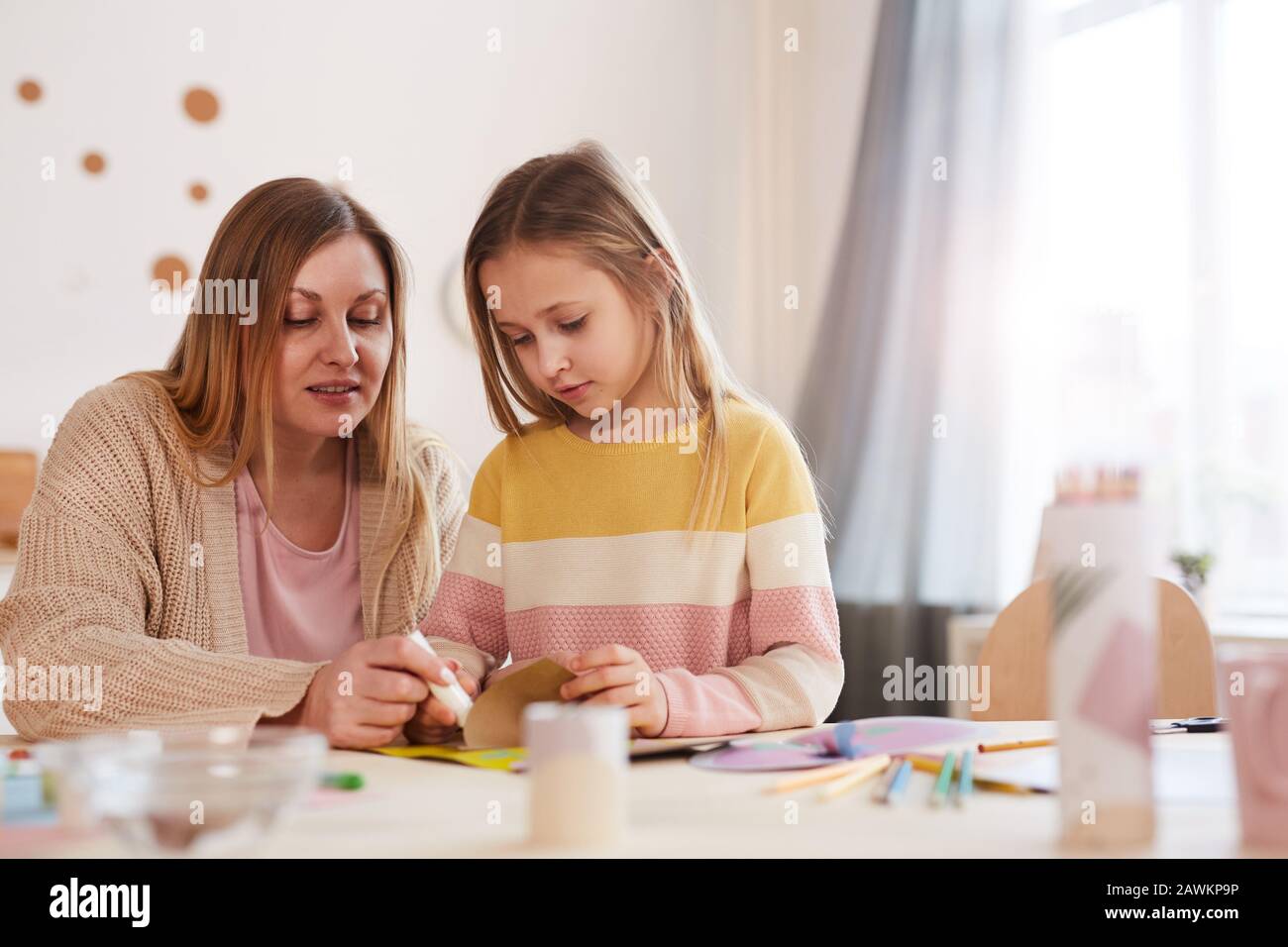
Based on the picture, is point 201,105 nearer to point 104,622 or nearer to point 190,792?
point 104,622

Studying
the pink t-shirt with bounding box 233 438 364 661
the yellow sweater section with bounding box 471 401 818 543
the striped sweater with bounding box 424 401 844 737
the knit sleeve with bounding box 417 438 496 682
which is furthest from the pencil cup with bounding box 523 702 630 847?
the pink t-shirt with bounding box 233 438 364 661

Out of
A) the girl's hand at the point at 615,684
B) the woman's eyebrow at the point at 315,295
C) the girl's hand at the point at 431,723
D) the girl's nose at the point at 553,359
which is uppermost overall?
the woman's eyebrow at the point at 315,295

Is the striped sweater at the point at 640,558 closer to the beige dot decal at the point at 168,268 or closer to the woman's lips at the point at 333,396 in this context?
the woman's lips at the point at 333,396

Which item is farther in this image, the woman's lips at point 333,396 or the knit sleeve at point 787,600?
the woman's lips at point 333,396

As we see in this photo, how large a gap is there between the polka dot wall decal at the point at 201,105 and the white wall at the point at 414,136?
24 mm

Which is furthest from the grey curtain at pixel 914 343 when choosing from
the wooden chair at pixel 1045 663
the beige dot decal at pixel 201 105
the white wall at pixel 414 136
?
the beige dot decal at pixel 201 105

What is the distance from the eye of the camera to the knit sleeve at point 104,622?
40.5 inches

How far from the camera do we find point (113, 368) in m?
2.92

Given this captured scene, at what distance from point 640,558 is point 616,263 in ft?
1.10

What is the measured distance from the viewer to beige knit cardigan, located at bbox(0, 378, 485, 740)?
1036 mm

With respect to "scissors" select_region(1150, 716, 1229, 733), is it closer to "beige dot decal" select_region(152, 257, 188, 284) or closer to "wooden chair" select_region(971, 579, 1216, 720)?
"wooden chair" select_region(971, 579, 1216, 720)

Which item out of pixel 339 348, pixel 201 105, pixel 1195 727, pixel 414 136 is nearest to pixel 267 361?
pixel 339 348

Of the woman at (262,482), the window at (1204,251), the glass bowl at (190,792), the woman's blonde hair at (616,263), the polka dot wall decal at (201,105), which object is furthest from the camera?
the polka dot wall decal at (201,105)
